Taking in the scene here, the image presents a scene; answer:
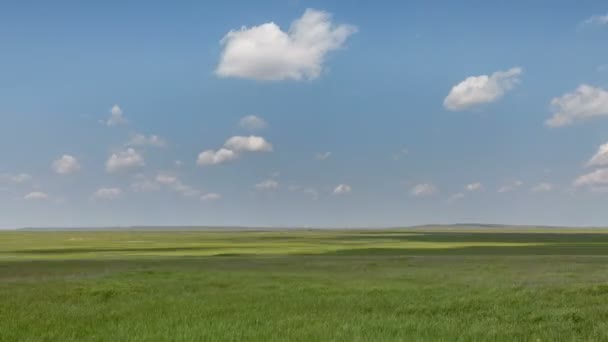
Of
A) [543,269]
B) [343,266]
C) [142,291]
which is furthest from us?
[343,266]

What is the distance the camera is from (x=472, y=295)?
26516mm

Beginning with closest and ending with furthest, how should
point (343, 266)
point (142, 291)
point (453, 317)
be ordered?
point (453, 317) → point (142, 291) → point (343, 266)

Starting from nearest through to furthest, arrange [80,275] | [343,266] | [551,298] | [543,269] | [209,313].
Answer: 1. [209,313]
2. [551,298]
3. [80,275]
4. [543,269]
5. [343,266]

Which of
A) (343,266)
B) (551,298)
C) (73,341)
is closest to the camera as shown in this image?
(73,341)

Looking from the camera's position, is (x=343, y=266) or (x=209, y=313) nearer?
(x=209, y=313)

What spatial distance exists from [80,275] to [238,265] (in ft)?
47.3

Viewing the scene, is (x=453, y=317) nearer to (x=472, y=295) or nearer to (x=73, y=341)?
(x=472, y=295)

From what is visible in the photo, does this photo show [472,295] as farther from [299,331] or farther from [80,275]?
[80,275]

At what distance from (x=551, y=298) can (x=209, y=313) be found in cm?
1364

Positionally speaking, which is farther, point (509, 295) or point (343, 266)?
point (343, 266)

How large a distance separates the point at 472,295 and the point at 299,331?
451 inches

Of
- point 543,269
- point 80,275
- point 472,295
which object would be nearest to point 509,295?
point 472,295

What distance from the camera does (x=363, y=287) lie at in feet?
107

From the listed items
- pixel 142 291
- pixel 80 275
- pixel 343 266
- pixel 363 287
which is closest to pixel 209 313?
pixel 142 291
